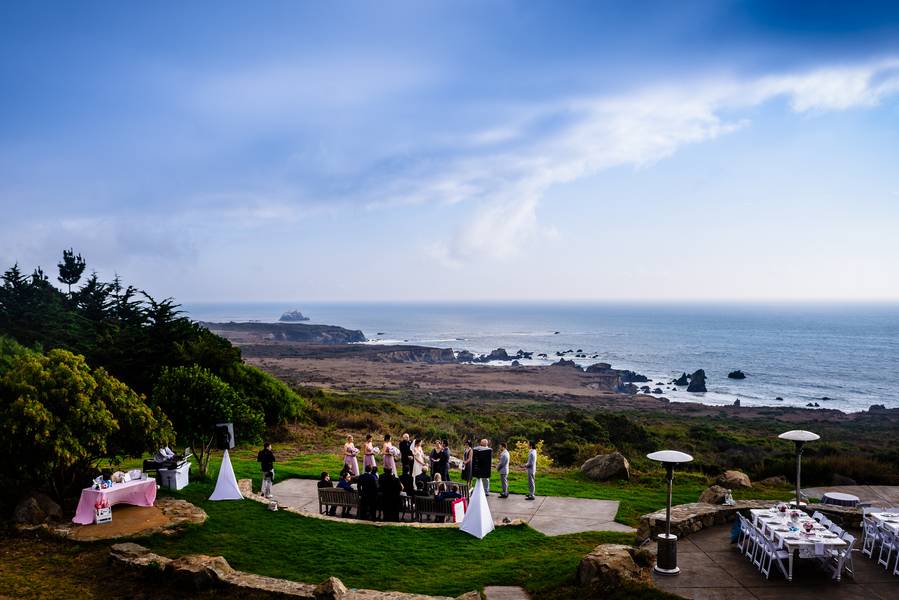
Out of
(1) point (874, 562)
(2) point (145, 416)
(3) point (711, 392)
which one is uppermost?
(2) point (145, 416)

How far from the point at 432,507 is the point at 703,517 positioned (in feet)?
18.3

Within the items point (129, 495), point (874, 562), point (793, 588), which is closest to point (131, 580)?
point (129, 495)

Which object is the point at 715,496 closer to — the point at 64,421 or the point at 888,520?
the point at 888,520

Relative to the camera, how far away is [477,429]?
97.1 feet

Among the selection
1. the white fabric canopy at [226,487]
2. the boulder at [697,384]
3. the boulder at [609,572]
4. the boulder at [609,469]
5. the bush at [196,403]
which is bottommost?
the boulder at [697,384]

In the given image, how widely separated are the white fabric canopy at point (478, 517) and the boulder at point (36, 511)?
878cm

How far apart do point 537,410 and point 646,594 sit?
131 ft

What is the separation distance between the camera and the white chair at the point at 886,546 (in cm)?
887

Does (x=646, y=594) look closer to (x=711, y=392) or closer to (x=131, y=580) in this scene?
(x=131, y=580)

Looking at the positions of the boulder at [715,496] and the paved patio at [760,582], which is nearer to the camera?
the paved patio at [760,582]

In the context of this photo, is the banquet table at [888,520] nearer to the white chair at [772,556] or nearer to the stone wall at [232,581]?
the white chair at [772,556]

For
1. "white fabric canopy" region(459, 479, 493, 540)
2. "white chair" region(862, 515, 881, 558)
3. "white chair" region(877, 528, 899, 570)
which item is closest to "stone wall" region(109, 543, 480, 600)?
"white fabric canopy" region(459, 479, 493, 540)

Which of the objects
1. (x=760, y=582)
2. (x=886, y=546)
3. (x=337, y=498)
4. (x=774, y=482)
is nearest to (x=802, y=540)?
(x=760, y=582)

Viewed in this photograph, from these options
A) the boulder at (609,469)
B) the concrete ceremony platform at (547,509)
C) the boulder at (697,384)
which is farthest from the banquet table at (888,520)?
the boulder at (697,384)
